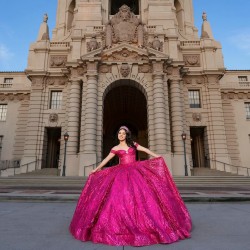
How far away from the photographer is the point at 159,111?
2048 cm

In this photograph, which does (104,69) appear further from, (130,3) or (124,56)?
(130,3)

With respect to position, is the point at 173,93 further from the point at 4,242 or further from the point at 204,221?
the point at 4,242

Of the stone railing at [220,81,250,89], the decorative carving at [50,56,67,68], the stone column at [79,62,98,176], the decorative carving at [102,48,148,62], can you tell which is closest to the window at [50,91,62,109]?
the decorative carving at [50,56,67,68]

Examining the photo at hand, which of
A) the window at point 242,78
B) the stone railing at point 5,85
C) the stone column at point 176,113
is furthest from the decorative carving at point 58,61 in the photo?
Result: the window at point 242,78

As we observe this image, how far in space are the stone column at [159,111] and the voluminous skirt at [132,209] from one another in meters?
15.6

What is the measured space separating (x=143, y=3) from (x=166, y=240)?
3217 centimetres

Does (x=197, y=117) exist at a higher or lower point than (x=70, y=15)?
lower

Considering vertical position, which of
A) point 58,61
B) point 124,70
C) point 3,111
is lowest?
point 3,111

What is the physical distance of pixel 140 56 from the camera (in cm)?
2223

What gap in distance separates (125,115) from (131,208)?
29988mm

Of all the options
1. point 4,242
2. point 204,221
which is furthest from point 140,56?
point 4,242

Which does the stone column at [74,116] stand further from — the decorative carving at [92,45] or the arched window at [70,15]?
the arched window at [70,15]

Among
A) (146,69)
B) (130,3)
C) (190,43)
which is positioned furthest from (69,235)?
(130,3)

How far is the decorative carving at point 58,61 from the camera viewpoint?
24.7 metres
